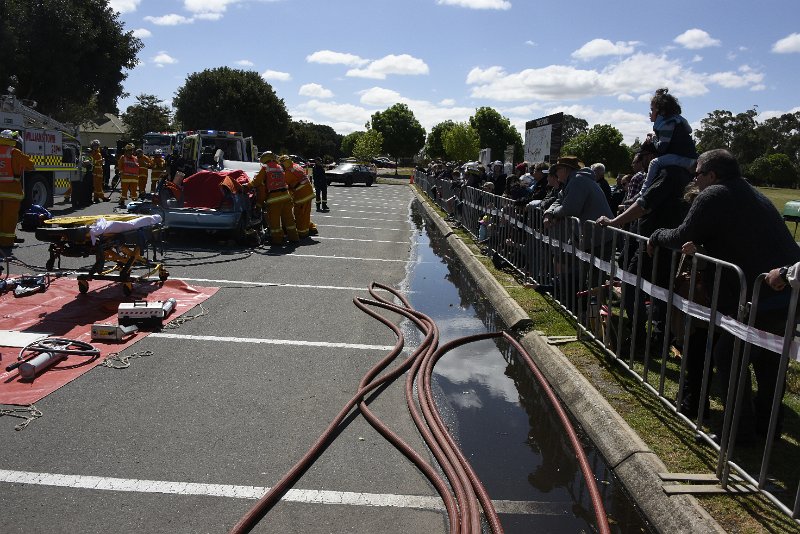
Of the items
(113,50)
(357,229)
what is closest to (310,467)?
(357,229)

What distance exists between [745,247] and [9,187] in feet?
38.9

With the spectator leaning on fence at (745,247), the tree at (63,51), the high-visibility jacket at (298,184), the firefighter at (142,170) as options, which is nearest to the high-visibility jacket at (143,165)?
the firefighter at (142,170)

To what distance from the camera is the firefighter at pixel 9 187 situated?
11.6m

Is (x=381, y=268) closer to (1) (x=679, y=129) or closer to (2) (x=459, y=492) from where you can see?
(1) (x=679, y=129)

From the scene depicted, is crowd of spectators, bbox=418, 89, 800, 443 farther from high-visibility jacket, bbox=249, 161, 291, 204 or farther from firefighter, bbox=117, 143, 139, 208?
firefighter, bbox=117, 143, 139, 208

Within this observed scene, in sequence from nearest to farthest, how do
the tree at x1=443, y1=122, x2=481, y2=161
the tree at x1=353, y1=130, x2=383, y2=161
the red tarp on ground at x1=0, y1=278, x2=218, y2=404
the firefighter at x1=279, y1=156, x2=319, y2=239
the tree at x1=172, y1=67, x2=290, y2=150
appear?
the red tarp on ground at x1=0, y1=278, x2=218, y2=404 < the firefighter at x1=279, y1=156, x2=319, y2=239 < the tree at x1=172, y1=67, x2=290, y2=150 < the tree at x1=353, y1=130, x2=383, y2=161 < the tree at x1=443, y1=122, x2=481, y2=161

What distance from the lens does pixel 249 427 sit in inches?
186

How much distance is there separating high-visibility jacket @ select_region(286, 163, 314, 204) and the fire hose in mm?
8285

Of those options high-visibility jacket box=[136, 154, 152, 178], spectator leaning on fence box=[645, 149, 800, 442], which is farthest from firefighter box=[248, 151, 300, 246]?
high-visibility jacket box=[136, 154, 152, 178]

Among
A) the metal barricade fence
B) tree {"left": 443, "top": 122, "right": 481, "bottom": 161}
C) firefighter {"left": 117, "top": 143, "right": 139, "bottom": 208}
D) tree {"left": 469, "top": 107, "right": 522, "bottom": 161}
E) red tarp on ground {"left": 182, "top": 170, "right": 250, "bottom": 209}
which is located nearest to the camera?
the metal barricade fence

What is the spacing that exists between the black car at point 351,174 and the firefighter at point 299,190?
2885 cm

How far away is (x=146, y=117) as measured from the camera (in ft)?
318

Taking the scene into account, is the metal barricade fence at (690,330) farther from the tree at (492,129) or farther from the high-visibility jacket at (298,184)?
the tree at (492,129)

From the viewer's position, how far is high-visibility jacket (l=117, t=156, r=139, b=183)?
2092 cm
